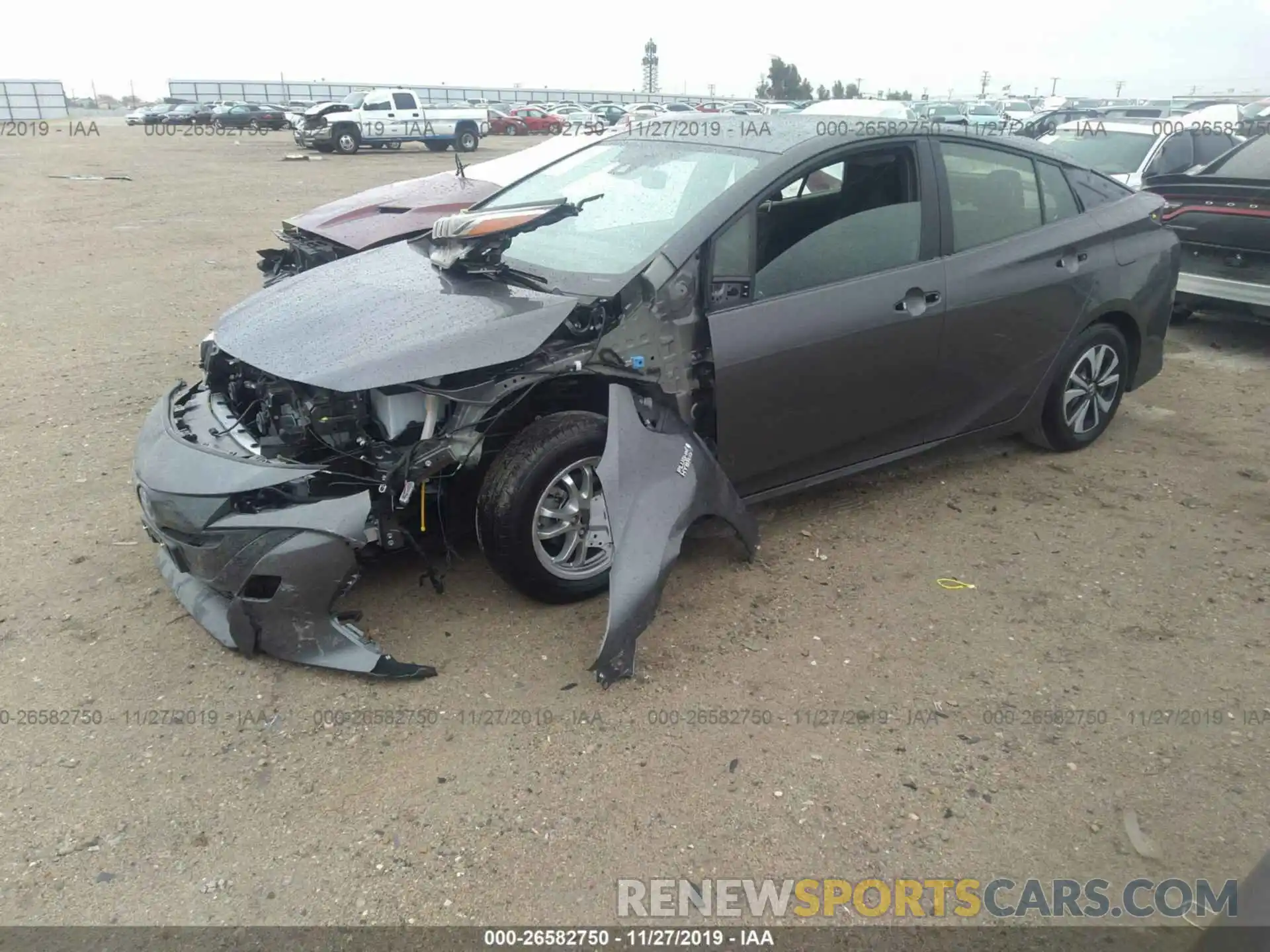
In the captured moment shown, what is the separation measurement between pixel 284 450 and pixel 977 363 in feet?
9.99

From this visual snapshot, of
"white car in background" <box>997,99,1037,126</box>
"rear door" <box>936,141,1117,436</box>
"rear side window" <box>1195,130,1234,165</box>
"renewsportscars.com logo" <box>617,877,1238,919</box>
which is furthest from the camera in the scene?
"white car in background" <box>997,99,1037,126</box>

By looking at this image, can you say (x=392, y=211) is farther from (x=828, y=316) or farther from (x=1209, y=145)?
(x=1209, y=145)

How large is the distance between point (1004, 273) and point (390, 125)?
1126 inches

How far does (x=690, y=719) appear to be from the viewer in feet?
9.83

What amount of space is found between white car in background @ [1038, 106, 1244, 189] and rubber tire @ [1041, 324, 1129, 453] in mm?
4769

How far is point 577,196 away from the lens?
4301mm

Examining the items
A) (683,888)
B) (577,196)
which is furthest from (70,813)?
(577,196)

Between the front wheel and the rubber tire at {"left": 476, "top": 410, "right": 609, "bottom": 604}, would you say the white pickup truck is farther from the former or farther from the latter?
the rubber tire at {"left": 476, "top": 410, "right": 609, "bottom": 604}

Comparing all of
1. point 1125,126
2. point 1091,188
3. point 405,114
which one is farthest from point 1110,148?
point 405,114

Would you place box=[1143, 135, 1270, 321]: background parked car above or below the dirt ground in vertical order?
above

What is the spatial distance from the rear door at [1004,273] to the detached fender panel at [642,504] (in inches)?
55.3

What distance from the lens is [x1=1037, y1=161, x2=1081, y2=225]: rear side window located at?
4.55 m

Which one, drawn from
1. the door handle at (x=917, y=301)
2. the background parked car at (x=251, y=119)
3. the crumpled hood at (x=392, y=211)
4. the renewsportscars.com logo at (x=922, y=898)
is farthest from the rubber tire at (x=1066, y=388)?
the background parked car at (x=251, y=119)

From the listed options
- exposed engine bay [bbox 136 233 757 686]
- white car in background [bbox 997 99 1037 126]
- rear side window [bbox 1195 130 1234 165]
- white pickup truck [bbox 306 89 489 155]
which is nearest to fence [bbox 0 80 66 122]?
white pickup truck [bbox 306 89 489 155]
